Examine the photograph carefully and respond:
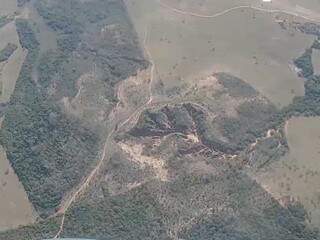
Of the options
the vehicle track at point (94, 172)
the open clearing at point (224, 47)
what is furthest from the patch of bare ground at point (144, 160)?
the open clearing at point (224, 47)

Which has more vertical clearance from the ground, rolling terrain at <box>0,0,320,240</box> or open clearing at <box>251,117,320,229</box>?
rolling terrain at <box>0,0,320,240</box>

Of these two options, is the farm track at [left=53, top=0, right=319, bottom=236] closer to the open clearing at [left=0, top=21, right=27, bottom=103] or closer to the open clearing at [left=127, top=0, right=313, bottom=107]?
the open clearing at [left=127, top=0, right=313, bottom=107]

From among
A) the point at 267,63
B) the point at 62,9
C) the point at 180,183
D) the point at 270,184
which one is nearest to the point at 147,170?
the point at 180,183

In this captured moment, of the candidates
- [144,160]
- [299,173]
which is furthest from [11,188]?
[299,173]

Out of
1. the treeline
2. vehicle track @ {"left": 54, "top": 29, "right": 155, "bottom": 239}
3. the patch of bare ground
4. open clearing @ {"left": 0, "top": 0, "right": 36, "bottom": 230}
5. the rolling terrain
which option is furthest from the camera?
the treeline

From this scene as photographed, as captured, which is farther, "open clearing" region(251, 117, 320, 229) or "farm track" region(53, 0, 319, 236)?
"farm track" region(53, 0, 319, 236)

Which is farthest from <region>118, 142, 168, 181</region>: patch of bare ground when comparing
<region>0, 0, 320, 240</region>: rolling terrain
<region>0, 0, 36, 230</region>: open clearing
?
<region>0, 0, 36, 230</region>: open clearing

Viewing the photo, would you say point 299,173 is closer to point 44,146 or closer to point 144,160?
point 144,160
